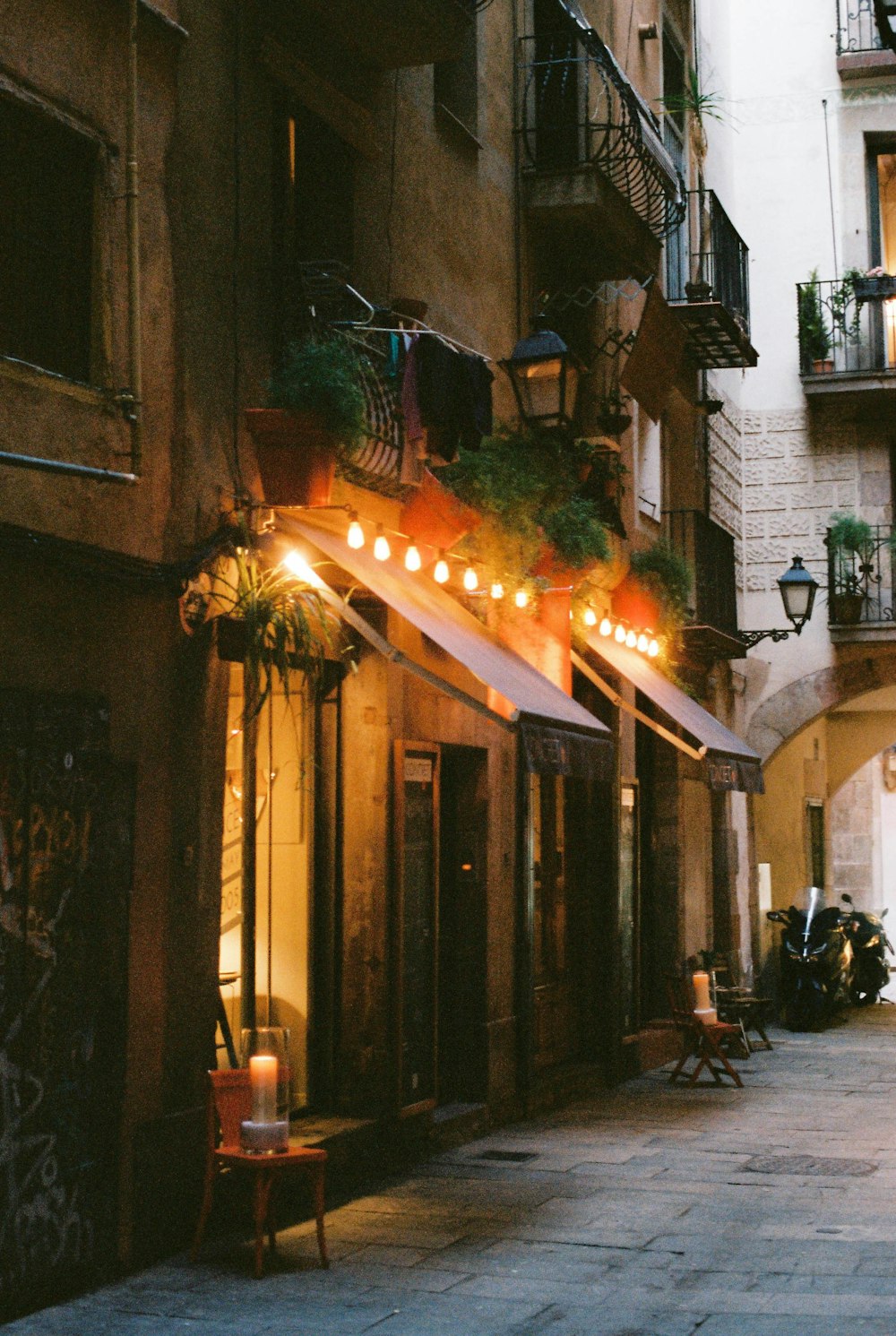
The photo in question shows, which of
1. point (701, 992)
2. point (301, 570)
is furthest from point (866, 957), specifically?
point (301, 570)

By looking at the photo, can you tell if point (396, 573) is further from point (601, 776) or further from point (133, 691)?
point (133, 691)

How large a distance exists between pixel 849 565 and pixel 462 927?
412 inches

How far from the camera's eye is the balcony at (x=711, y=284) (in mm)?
17016

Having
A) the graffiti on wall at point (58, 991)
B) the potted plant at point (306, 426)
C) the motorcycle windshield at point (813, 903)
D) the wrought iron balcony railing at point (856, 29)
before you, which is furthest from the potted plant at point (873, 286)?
the graffiti on wall at point (58, 991)

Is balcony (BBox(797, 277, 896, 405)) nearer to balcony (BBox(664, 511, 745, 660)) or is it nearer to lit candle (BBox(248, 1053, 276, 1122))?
balcony (BBox(664, 511, 745, 660))

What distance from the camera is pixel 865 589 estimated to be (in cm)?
2048

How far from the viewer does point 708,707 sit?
62.5 feet

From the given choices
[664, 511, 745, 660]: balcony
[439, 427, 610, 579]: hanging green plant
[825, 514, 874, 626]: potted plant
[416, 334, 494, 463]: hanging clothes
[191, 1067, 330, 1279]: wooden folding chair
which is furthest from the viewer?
[825, 514, 874, 626]: potted plant

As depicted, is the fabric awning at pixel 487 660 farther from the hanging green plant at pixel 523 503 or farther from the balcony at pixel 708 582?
the balcony at pixel 708 582

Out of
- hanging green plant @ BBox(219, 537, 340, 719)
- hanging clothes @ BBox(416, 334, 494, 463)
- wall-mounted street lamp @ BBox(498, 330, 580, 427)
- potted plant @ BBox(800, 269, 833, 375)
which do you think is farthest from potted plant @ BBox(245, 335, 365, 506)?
potted plant @ BBox(800, 269, 833, 375)

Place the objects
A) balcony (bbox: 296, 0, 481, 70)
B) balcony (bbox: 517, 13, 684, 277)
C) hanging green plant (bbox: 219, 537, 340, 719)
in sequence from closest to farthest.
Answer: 1. hanging green plant (bbox: 219, 537, 340, 719)
2. balcony (bbox: 296, 0, 481, 70)
3. balcony (bbox: 517, 13, 684, 277)

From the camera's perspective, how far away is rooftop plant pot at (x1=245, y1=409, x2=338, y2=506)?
850 cm

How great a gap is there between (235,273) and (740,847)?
12.9 meters

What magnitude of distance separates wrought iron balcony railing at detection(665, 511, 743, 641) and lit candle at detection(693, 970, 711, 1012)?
4575 millimetres
